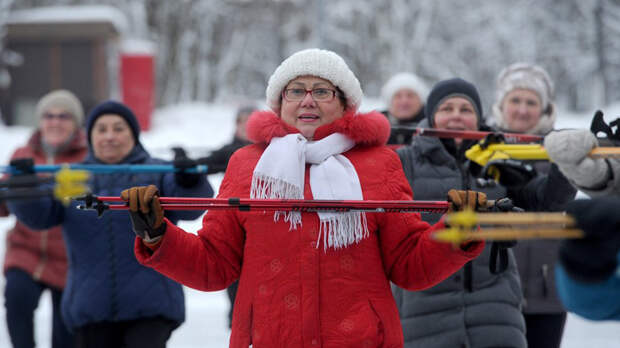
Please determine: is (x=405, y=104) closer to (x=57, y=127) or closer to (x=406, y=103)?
(x=406, y=103)

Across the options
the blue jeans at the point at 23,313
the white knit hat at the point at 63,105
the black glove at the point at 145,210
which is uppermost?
the white knit hat at the point at 63,105

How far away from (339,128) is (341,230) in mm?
415

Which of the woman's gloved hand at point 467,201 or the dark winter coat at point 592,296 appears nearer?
the dark winter coat at point 592,296

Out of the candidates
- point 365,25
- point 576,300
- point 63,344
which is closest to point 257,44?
point 365,25

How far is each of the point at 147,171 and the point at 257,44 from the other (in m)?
33.8

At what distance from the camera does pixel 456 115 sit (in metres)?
3.56

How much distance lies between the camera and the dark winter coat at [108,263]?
11.3 feet

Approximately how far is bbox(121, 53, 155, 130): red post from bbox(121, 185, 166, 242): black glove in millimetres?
17286

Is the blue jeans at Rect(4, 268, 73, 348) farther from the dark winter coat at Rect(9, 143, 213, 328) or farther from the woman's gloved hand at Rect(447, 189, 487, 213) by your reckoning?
the woman's gloved hand at Rect(447, 189, 487, 213)

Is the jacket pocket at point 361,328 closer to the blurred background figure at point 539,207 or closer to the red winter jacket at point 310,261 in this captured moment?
the red winter jacket at point 310,261

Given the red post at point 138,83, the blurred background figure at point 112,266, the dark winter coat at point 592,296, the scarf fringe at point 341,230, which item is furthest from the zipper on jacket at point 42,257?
the red post at point 138,83

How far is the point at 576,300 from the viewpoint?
5.20 feet

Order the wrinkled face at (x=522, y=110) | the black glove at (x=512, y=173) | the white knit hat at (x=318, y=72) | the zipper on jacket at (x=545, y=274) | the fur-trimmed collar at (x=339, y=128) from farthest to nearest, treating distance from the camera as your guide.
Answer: the wrinkled face at (x=522, y=110), the zipper on jacket at (x=545, y=274), the black glove at (x=512, y=173), the white knit hat at (x=318, y=72), the fur-trimmed collar at (x=339, y=128)

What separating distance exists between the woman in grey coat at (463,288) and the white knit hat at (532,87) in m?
1.06
